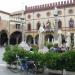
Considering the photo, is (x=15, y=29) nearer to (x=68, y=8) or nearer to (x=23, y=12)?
(x=23, y=12)

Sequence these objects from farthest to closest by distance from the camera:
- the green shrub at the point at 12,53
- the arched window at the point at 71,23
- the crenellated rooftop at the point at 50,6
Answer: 1. the crenellated rooftop at the point at 50,6
2. the arched window at the point at 71,23
3. the green shrub at the point at 12,53

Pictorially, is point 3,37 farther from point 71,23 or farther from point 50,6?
point 71,23

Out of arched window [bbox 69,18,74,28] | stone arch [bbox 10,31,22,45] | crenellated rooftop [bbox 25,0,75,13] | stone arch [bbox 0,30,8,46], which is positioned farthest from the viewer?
stone arch [bbox 10,31,22,45]

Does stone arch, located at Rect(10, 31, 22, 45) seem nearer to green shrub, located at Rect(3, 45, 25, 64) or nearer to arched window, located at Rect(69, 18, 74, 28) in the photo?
arched window, located at Rect(69, 18, 74, 28)

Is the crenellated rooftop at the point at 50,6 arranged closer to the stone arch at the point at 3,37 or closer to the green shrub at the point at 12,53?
the stone arch at the point at 3,37

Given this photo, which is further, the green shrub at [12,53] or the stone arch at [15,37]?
the stone arch at [15,37]

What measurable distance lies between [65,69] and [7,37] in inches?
1810

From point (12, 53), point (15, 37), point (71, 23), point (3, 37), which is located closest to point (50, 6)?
point (71, 23)

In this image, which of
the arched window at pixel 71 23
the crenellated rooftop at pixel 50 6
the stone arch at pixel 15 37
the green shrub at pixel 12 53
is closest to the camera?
the green shrub at pixel 12 53

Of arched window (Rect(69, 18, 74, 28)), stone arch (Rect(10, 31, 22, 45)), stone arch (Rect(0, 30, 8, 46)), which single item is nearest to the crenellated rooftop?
arched window (Rect(69, 18, 74, 28))

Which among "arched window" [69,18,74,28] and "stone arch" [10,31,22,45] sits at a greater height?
"arched window" [69,18,74,28]

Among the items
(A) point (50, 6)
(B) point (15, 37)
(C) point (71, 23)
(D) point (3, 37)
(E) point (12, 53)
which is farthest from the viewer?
(B) point (15, 37)

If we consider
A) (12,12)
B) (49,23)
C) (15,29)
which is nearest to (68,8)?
(49,23)

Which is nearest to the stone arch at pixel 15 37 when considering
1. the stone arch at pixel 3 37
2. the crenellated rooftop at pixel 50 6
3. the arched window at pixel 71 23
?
the stone arch at pixel 3 37
